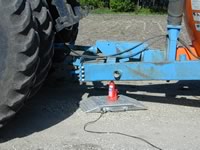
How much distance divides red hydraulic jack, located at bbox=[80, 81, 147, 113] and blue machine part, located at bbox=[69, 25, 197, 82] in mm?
291

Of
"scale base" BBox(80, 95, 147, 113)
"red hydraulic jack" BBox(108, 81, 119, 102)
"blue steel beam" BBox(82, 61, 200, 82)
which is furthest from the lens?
"red hydraulic jack" BBox(108, 81, 119, 102)

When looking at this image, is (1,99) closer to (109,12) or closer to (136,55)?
(136,55)

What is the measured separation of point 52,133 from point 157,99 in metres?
1.61

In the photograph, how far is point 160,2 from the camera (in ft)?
65.9

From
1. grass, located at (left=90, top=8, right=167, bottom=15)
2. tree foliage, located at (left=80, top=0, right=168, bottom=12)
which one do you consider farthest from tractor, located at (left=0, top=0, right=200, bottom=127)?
tree foliage, located at (left=80, top=0, right=168, bottom=12)

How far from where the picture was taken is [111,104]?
17.2ft

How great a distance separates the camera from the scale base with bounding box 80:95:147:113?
17.1ft

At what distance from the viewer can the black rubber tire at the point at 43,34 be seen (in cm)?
441

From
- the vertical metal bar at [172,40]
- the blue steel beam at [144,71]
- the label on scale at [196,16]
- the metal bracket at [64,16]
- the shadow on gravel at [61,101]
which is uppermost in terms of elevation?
the metal bracket at [64,16]

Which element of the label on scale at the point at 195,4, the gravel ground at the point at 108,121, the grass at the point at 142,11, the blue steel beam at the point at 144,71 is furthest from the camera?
the grass at the point at 142,11

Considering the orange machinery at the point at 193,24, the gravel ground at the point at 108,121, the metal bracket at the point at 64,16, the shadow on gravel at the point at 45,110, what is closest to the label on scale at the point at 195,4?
the orange machinery at the point at 193,24

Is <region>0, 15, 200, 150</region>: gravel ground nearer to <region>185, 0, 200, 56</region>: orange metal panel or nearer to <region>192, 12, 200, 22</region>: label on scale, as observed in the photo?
<region>185, 0, 200, 56</region>: orange metal panel

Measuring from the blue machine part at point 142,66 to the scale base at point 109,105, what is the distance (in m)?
0.29

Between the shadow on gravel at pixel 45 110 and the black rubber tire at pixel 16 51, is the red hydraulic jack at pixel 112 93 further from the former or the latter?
the black rubber tire at pixel 16 51
